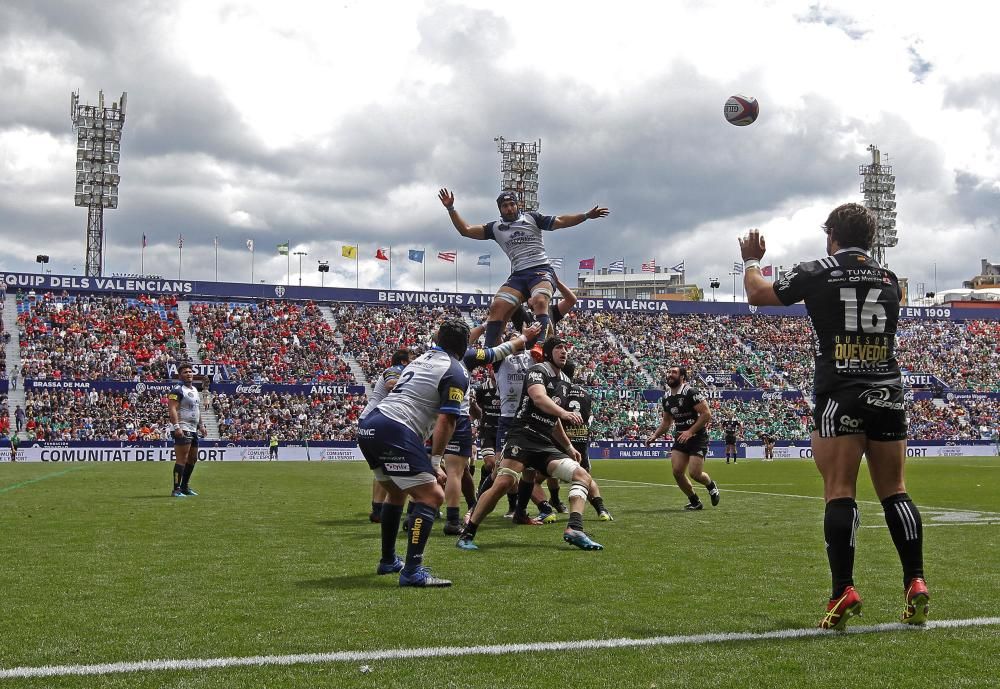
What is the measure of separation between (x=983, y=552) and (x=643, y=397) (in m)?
47.9

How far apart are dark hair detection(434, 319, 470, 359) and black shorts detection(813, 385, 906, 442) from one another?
10.0 ft

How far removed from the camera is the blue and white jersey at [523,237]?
11656 mm

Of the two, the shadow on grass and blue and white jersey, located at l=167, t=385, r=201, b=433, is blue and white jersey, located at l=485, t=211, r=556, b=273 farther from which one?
blue and white jersey, located at l=167, t=385, r=201, b=433

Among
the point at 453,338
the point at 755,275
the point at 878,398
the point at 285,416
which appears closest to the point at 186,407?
the point at 453,338

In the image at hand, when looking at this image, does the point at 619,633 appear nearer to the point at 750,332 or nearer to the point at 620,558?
the point at 620,558

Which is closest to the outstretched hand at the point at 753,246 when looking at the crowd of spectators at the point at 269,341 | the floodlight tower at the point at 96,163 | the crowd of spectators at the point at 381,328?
the crowd of spectators at the point at 269,341

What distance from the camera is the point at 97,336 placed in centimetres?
5019

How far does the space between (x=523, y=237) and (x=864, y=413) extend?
6.69m

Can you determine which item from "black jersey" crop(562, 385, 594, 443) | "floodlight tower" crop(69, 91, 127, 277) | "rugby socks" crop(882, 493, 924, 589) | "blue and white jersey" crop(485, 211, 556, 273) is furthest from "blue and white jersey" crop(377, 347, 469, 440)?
"floodlight tower" crop(69, 91, 127, 277)

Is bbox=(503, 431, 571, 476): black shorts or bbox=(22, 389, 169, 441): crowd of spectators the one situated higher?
bbox=(503, 431, 571, 476): black shorts

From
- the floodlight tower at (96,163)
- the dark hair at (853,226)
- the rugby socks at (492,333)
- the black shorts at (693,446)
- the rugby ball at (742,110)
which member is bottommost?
the black shorts at (693,446)

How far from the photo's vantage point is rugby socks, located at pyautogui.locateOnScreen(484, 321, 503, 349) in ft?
37.5

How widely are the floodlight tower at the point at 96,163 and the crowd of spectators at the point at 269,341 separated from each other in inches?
533

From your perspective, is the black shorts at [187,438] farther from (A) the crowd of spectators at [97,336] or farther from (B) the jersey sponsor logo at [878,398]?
(A) the crowd of spectators at [97,336]
